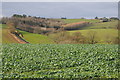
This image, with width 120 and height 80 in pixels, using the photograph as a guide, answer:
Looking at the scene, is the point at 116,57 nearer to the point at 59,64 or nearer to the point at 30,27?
the point at 59,64

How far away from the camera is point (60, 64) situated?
17828mm

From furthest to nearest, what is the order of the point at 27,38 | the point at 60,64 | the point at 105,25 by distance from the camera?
the point at 105,25 < the point at 27,38 < the point at 60,64

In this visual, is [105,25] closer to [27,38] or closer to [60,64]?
[27,38]

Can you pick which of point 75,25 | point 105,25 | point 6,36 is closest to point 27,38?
point 6,36

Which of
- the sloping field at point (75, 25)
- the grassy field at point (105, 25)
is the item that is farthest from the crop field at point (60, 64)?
the sloping field at point (75, 25)

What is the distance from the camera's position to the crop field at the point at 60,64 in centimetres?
1461

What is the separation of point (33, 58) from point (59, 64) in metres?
3.40

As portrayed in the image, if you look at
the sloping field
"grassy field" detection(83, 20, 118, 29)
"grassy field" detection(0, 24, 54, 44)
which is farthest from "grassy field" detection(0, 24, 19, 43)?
"grassy field" detection(83, 20, 118, 29)

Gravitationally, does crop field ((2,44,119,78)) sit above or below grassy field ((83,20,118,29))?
below

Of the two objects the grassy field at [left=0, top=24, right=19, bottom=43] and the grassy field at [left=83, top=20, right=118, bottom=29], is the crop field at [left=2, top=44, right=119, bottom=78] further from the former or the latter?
the grassy field at [left=83, top=20, right=118, bottom=29]

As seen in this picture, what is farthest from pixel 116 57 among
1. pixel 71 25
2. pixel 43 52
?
pixel 71 25

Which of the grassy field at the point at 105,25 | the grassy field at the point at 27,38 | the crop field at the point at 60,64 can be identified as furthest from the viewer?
the grassy field at the point at 105,25

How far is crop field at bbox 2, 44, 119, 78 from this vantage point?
14.6 metres

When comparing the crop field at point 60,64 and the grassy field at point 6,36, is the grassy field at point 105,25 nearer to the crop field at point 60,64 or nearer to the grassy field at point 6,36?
the grassy field at point 6,36
